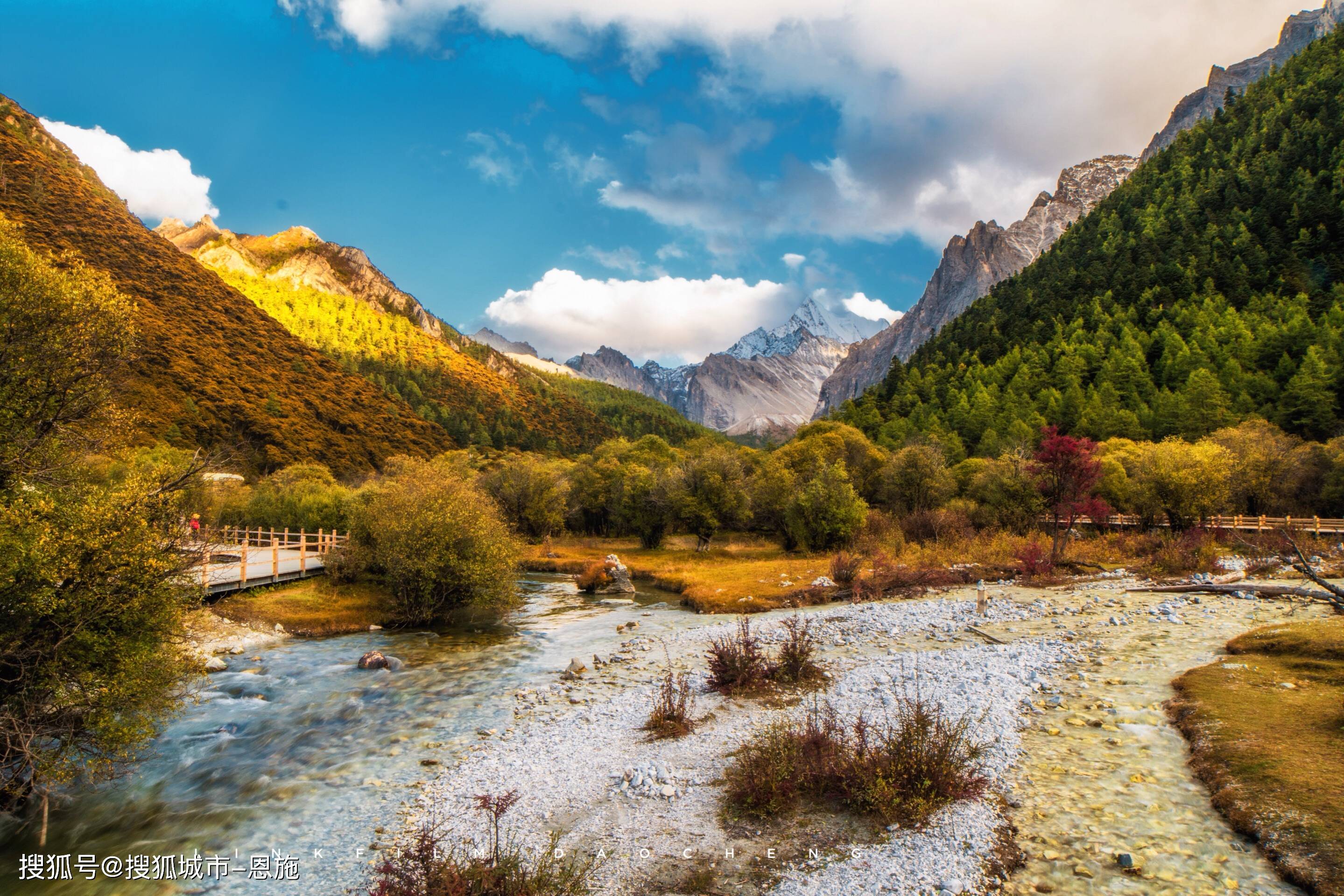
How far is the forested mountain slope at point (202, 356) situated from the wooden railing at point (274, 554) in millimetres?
55942

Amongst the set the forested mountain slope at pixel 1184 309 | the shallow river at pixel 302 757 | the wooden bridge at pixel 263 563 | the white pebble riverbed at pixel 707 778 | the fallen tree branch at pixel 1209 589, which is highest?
the forested mountain slope at pixel 1184 309

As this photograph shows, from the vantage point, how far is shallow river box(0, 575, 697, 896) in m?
10.1

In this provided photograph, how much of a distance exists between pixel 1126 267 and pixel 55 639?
163 meters

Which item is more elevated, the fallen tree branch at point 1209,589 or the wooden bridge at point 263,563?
the wooden bridge at point 263,563

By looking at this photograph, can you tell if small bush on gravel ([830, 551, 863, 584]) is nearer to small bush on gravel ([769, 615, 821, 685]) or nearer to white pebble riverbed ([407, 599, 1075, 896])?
white pebble riverbed ([407, 599, 1075, 896])

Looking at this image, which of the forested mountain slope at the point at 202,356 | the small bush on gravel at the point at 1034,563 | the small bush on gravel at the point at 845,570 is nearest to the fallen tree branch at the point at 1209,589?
the small bush on gravel at the point at 1034,563

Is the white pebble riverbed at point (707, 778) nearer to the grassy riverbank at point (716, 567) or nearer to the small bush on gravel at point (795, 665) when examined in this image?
the small bush on gravel at point (795, 665)

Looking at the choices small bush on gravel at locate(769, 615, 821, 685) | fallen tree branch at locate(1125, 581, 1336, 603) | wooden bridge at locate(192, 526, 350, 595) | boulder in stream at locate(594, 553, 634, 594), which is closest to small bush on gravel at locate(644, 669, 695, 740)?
small bush on gravel at locate(769, 615, 821, 685)

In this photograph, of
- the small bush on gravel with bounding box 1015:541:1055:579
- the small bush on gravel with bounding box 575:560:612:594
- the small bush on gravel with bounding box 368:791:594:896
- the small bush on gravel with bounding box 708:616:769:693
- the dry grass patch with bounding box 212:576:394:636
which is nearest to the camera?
the small bush on gravel with bounding box 368:791:594:896

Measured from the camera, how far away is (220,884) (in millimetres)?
9203

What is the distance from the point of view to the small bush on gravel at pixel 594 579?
42625 millimetres

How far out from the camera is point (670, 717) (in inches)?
548

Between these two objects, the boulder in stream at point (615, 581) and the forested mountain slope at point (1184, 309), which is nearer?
the boulder in stream at point (615, 581)

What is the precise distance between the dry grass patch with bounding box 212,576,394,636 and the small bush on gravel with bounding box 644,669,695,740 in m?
20.4
